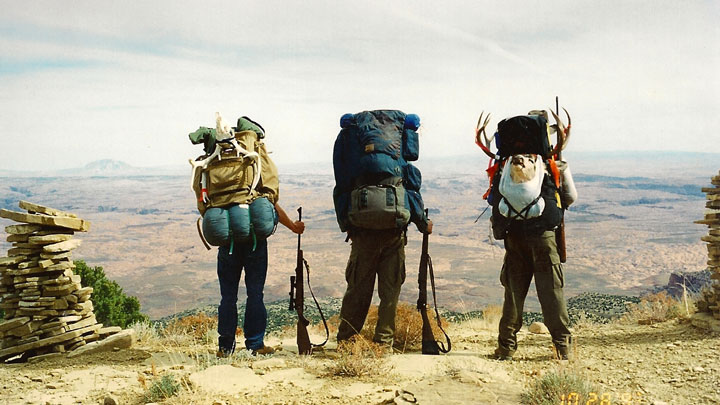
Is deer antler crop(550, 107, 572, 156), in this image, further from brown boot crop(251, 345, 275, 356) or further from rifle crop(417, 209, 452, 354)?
brown boot crop(251, 345, 275, 356)

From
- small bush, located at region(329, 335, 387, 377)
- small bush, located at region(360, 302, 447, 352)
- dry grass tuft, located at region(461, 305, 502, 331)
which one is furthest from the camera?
dry grass tuft, located at region(461, 305, 502, 331)

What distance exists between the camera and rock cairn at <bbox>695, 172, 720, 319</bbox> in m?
8.08

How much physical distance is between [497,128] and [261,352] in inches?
148

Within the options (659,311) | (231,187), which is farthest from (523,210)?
(659,311)

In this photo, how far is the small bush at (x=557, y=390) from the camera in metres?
5.16

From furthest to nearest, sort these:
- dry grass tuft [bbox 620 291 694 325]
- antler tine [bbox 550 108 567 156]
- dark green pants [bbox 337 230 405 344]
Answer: dry grass tuft [bbox 620 291 694 325] → dark green pants [bbox 337 230 405 344] → antler tine [bbox 550 108 567 156]

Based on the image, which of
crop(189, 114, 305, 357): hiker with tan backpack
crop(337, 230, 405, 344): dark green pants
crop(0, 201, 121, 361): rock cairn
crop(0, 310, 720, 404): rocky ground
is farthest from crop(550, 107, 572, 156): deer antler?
crop(0, 201, 121, 361): rock cairn

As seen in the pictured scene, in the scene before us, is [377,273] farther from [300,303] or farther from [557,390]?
[557,390]

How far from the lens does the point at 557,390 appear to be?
522cm

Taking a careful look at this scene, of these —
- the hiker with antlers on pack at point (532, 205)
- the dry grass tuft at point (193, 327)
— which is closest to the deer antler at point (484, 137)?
the hiker with antlers on pack at point (532, 205)

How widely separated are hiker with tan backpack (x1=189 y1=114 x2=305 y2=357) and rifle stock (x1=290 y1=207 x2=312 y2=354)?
0.41 meters

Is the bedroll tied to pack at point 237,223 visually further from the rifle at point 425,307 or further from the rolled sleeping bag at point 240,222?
the rifle at point 425,307

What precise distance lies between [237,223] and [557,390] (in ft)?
11.9

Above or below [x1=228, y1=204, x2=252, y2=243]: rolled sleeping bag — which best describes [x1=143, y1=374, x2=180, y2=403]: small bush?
below
